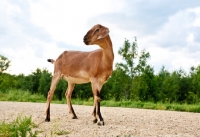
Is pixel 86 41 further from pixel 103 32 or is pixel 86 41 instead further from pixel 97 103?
pixel 97 103

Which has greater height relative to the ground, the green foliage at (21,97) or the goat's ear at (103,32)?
the goat's ear at (103,32)

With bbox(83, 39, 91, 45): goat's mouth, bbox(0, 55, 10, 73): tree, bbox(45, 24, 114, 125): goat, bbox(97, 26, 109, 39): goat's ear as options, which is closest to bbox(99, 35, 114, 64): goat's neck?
bbox(45, 24, 114, 125): goat

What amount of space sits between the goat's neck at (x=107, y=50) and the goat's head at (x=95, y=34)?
242mm

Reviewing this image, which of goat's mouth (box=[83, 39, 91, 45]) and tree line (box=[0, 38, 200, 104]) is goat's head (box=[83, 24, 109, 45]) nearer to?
goat's mouth (box=[83, 39, 91, 45])

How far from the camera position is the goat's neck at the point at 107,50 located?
8383 millimetres

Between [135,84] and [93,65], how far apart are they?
22.5m

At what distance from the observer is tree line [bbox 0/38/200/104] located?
94.6ft

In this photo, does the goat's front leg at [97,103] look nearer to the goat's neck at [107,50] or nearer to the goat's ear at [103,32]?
the goat's neck at [107,50]

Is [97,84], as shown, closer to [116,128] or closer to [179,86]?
[116,128]

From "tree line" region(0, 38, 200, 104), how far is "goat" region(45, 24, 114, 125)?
50.5 ft

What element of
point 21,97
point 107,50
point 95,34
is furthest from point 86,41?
point 21,97

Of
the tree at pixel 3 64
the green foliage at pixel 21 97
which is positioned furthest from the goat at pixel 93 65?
the tree at pixel 3 64

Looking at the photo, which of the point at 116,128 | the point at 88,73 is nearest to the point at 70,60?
the point at 88,73

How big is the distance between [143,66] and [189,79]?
446 inches
